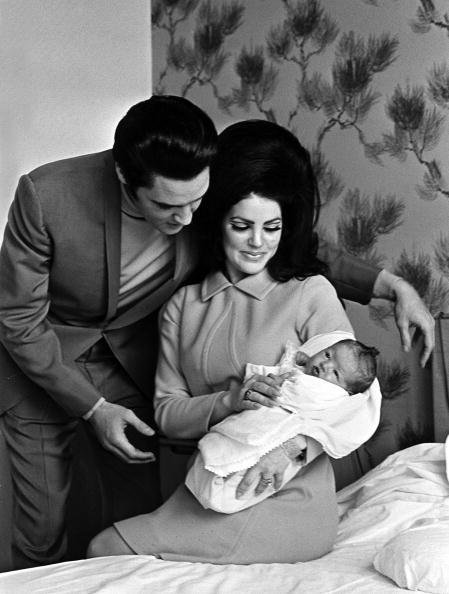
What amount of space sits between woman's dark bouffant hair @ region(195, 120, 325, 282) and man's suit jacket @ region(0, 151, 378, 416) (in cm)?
11

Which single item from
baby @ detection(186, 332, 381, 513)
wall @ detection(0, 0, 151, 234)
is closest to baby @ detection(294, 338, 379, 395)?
baby @ detection(186, 332, 381, 513)

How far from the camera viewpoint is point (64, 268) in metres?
2.18

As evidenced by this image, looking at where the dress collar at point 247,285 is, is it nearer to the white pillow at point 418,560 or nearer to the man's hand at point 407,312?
the man's hand at point 407,312

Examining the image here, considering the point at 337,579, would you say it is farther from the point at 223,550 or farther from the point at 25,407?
the point at 25,407

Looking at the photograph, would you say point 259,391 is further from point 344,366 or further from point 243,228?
point 243,228

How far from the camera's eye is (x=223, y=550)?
1914mm

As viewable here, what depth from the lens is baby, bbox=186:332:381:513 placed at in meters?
1.83

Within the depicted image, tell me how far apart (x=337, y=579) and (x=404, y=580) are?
0.13 meters

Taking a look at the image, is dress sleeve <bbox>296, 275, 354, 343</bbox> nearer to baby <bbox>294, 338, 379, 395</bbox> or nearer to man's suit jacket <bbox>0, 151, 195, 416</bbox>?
baby <bbox>294, 338, 379, 395</bbox>

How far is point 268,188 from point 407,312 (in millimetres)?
474

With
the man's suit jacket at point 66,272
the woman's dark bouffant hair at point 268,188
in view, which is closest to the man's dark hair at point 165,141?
the woman's dark bouffant hair at point 268,188

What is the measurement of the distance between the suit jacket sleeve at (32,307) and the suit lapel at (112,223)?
14cm

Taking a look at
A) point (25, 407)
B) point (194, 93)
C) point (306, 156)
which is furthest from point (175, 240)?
point (194, 93)

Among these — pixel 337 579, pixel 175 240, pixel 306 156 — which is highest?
pixel 306 156
